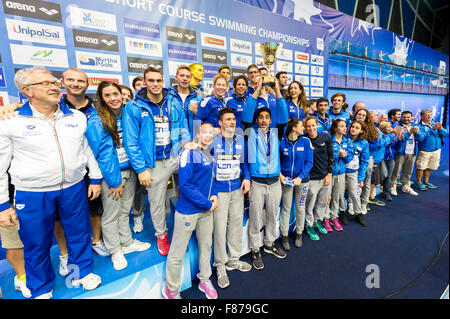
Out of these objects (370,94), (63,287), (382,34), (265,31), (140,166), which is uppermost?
(382,34)

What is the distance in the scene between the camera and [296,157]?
235cm

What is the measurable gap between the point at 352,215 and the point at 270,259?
199cm

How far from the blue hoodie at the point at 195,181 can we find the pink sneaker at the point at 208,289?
76cm

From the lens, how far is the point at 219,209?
1871 millimetres

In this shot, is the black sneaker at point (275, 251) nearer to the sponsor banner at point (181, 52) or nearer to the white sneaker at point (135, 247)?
the white sneaker at point (135, 247)

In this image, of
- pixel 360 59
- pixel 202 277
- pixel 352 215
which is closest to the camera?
pixel 202 277

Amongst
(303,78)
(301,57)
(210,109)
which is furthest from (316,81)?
(210,109)

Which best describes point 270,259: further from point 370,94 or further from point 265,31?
point 370,94

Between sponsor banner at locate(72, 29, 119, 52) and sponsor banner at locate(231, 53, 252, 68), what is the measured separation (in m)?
2.09

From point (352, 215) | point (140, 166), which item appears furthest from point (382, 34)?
point (140, 166)

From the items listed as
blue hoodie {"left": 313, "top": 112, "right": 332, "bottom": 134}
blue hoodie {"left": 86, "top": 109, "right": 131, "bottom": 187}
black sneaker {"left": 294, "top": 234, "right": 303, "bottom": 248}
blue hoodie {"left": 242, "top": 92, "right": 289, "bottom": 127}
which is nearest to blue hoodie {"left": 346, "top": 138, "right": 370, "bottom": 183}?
blue hoodie {"left": 313, "top": 112, "right": 332, "bottom": 134}

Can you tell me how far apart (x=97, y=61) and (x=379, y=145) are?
15.4 ft

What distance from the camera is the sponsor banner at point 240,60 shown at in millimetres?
3922

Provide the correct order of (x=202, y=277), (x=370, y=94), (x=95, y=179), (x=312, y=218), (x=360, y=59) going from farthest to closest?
(x=370, y=94) < (x=360, y=59) < (x=312, y=218) < (x=202, y=277) < (x=95, y=179)
